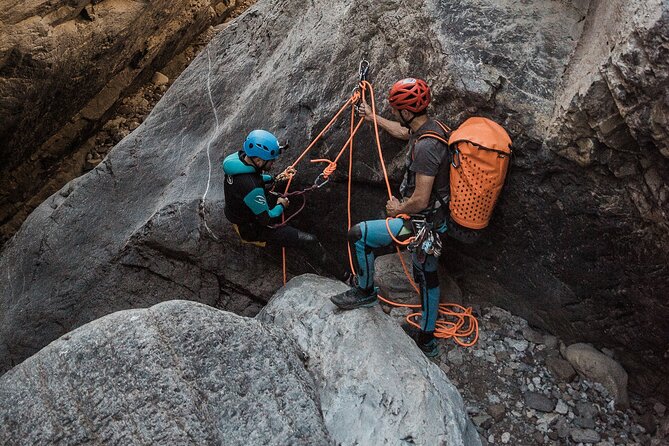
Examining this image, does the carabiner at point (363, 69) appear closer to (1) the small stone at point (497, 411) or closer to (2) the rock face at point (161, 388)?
(2) the rock face at point (161, 388)

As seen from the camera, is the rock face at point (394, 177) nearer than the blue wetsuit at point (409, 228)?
Yes

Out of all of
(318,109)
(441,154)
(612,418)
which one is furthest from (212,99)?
(612,418)

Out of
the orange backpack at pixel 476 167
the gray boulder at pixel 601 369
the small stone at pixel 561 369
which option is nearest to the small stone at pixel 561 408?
the small stone at pixel 561 369

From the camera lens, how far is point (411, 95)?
6328 mm

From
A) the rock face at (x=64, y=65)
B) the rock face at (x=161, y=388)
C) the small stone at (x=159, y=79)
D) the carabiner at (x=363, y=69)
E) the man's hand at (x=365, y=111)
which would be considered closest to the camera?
the rock face at (x=161, y=388)

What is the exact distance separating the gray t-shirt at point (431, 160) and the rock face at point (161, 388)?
2.32m

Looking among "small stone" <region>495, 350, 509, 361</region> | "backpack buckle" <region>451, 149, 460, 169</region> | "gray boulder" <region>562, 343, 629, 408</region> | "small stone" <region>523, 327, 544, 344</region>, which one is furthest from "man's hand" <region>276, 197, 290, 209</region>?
"gray boulder" <region>562, 343, 629, 408</region>

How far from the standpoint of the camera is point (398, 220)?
655cm

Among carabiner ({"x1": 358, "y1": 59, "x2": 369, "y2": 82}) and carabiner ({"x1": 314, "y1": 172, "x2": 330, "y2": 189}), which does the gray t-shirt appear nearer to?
carabiner ({"x1": 358, "y1": 59, "x2": 369, "y2": 82})

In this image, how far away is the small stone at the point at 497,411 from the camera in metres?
6.42

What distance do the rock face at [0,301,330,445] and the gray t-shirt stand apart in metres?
2.32

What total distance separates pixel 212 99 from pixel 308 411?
5495 mm

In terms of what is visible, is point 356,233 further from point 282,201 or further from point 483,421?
point 483,421

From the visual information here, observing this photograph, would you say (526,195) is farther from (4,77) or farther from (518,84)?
(4,77)
